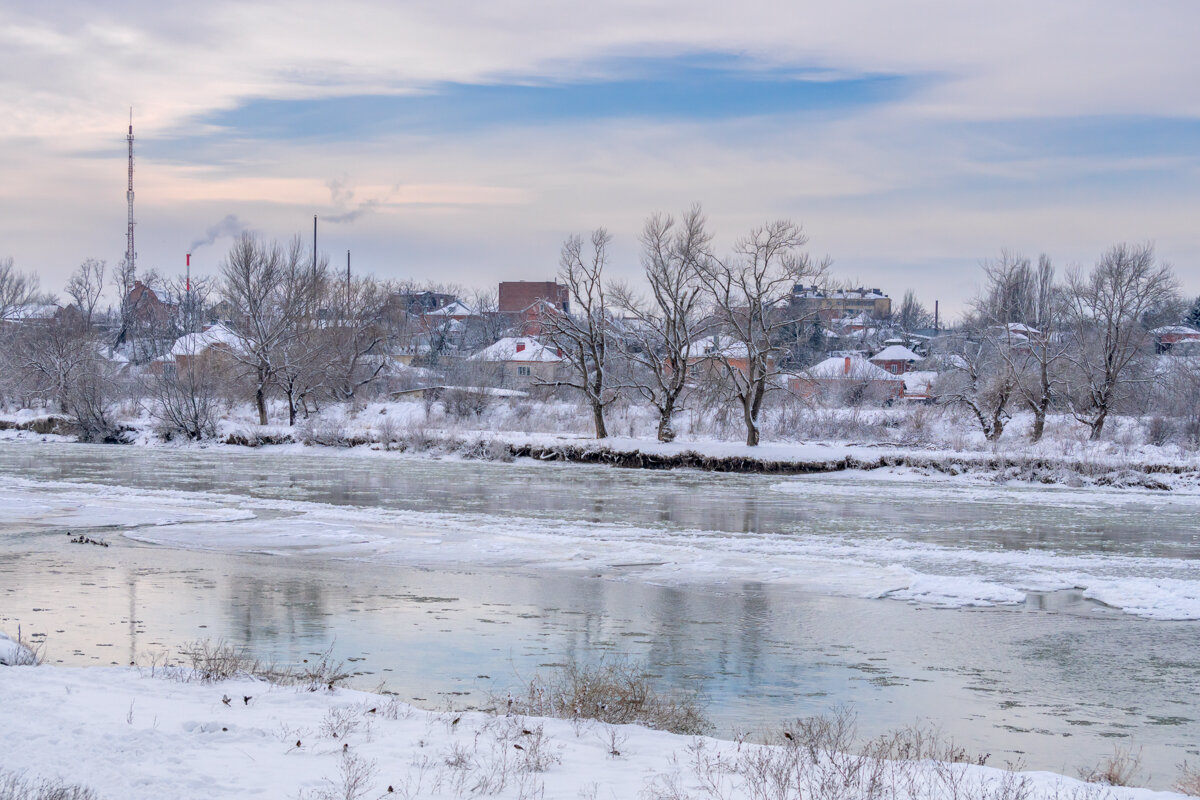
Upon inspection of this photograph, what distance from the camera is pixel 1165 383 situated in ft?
151

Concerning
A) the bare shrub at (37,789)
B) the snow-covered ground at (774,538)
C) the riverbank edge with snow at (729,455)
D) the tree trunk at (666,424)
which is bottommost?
the snow-covered ground at (774,538)

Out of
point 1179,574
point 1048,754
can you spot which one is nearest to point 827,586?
point 1179,574

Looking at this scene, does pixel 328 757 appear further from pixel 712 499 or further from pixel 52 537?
pixel 712 499

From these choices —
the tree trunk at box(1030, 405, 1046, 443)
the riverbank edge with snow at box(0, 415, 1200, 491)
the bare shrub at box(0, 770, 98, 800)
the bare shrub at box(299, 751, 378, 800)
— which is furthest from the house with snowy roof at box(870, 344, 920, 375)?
the bare shrub at box(0, 770, 98, 800)

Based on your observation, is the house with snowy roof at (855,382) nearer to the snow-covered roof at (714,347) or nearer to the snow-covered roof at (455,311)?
the snow-covered roof at (714,347)

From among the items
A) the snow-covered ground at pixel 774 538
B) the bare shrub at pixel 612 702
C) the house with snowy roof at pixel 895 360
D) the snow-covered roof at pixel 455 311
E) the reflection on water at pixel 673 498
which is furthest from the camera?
the snow-covered roof at pixel 455 311

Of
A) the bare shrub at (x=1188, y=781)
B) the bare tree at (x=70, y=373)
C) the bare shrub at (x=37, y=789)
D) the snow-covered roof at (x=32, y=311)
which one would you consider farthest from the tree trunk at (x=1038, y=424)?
the snow-covered roof at (x=32, y=311)

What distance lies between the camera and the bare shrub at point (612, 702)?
8.46m

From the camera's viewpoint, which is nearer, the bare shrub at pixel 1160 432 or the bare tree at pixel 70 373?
the bare shrub at pixel 1160 432

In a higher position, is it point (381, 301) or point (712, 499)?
point (381, 301)

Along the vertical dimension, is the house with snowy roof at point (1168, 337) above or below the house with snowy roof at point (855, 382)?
above

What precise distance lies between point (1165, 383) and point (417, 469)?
32.1 m

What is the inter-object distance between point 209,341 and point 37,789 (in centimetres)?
5505

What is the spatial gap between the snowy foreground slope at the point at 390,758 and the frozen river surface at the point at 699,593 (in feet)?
4.80
